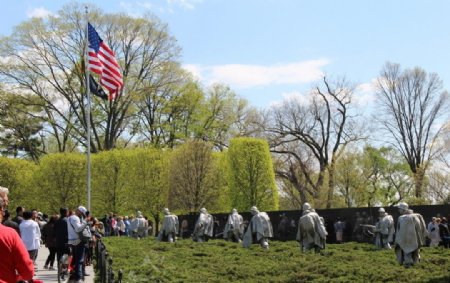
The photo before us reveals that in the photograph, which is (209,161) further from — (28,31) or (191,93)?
(28,31)

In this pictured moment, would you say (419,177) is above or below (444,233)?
Result: above

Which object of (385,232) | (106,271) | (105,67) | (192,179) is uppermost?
(105,67)

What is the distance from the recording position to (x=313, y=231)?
2250 centimetres

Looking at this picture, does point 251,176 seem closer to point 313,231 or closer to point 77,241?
point 313,231

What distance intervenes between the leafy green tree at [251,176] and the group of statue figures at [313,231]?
12271mm

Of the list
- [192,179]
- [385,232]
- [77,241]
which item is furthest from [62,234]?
[192,179]

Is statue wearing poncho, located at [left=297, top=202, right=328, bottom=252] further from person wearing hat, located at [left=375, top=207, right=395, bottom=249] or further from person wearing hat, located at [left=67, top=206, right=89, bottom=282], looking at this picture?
person wearing hat, located at [left=67, top=206, right=89, bottom=282]

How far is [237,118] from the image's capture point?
58.4 metres

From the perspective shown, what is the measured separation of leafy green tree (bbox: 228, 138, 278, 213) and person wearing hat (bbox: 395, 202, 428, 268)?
88.8 ft

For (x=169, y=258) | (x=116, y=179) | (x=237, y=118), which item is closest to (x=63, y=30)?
(x=116, y=179)

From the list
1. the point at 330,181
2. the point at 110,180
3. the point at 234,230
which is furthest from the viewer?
the point at 330,181

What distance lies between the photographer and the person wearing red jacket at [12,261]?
17.5ft

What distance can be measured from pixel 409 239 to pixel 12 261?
14064mm

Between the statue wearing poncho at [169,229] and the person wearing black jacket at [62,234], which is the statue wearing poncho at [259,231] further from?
the person wearing black jacket at [62,234]
